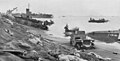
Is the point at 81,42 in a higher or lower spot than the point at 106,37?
higher

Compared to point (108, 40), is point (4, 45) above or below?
above

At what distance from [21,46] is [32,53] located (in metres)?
1.71

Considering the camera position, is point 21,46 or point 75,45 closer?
point 21,46

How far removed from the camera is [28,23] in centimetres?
6203

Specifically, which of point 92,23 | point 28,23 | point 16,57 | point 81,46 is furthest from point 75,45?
point 92,23

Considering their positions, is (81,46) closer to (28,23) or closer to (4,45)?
(4,45)

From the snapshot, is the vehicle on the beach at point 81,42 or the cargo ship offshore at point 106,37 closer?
the vehicle on the beach at point 81,42

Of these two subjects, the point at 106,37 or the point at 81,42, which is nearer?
the point at 81,42

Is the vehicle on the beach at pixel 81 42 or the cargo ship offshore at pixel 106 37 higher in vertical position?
the vehicle on the beach at pixel 81 42

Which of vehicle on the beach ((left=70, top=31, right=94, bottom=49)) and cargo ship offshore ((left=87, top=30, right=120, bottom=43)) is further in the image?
cargo ship offshore ((left=87, top=30, right=120, bottom=43))

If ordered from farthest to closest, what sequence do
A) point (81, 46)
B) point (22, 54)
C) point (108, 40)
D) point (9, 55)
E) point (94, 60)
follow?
point (108, 40)
point (81, 46)
point (94, 60)
point (22, 54)
point (9, 55)

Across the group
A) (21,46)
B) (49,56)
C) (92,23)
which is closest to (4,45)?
(21,46)

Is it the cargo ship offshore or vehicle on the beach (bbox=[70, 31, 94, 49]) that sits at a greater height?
vehicle on the beach (bbox=[70, 31, 94, 49])

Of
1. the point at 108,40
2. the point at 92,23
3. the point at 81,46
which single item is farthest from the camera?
the point at 92,23
